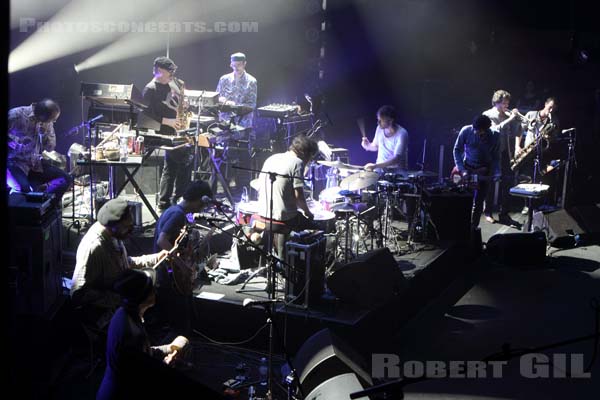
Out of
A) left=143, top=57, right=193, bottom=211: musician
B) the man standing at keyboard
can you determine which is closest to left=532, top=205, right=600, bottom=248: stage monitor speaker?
the man standing at keyboard

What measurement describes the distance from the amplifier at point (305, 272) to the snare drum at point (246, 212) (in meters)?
0.97

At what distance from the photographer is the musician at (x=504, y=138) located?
38.1 feet

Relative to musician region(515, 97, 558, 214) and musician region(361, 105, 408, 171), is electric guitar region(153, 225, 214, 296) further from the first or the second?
musician region(515, 97, 558, 214)

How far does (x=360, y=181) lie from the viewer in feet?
28.8

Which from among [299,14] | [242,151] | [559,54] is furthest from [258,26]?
[559,54]

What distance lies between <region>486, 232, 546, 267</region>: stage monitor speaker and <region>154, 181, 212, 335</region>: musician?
15.9 ft

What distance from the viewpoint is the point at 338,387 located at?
492 cm

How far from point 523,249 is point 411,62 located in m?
4.98

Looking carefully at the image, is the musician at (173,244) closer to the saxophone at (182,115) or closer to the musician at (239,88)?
the saxophone at (182,115)

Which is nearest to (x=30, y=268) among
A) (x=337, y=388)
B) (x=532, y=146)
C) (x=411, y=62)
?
(x=337, y=388)

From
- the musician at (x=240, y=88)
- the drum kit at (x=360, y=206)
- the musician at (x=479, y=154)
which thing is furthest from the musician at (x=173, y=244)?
the musician at (x=479, y=154)

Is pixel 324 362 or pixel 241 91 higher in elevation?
pixel 241 91

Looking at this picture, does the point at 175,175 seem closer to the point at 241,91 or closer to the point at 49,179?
the point at 49,179

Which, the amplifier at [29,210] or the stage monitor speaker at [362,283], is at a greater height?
the amplifier at [29,210]
